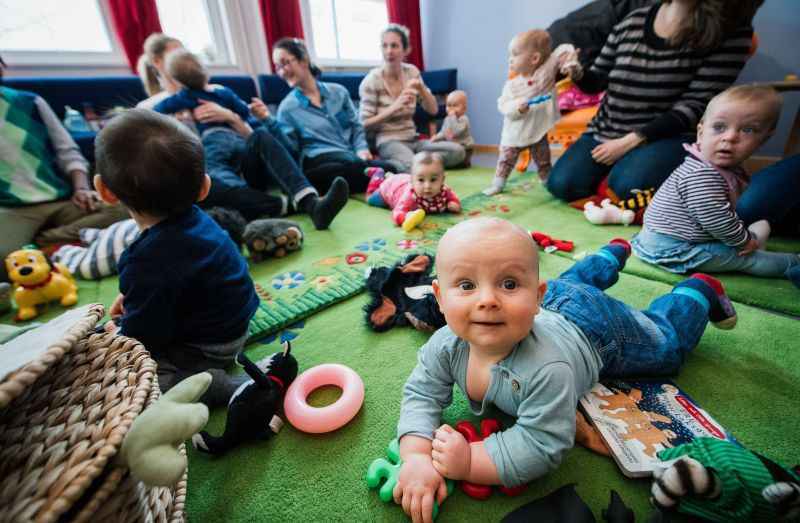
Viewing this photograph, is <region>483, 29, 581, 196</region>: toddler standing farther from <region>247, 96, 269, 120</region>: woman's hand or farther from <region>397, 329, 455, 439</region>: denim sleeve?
<region>397, 329, 455, 439</region>: denim sleeve

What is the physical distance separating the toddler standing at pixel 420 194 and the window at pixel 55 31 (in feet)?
7.74

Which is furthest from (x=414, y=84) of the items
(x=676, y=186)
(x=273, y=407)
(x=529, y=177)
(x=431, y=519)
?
(x=431, y=519)

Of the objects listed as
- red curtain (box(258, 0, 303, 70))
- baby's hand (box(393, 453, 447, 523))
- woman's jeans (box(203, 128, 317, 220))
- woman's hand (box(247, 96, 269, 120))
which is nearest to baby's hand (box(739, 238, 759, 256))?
baby's hand (box(393, 453, 447, 523))

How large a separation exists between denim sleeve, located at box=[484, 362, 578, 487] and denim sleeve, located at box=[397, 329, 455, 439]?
12 cm

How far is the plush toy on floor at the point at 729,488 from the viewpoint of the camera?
0.41 metres

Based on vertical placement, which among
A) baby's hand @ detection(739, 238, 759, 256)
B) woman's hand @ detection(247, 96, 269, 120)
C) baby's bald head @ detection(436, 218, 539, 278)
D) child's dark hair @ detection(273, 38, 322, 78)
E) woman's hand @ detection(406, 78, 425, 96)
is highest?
child's dark hair @ detection(273, 38, 322, 78)

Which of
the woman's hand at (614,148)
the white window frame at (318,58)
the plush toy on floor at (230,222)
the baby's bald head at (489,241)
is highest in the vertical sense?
the white window frame at (318,58)

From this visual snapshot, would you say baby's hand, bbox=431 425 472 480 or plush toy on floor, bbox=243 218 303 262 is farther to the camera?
plush toy on floor, bbox=243 218 303 262

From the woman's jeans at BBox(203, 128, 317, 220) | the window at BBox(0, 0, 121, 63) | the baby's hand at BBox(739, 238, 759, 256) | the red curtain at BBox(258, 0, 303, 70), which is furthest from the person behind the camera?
the red curtain at BBox(258, 0, 303, 70)

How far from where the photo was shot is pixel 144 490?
1.29 feet

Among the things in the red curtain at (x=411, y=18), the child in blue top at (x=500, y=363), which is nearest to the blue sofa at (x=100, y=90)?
the red curtain at (x=411, y=18)

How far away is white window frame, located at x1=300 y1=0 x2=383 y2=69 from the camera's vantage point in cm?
335

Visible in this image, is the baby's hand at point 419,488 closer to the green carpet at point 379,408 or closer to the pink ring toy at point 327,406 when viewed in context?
the green carpet at point 379,408

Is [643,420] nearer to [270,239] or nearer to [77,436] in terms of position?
[77,436]
